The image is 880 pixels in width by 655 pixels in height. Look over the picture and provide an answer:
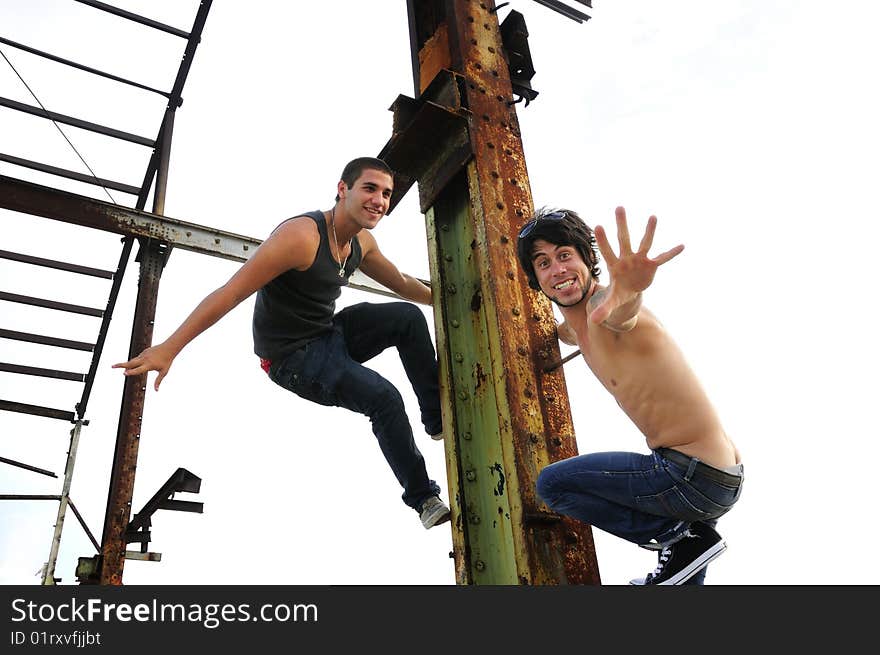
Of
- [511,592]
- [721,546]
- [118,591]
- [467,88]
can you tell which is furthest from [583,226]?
[118,591]

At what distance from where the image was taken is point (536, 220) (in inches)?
111

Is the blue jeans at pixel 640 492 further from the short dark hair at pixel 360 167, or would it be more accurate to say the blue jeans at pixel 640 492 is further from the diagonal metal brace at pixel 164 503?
the diagonal metal brace at pixel 164 503

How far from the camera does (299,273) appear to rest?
3389 millimetres

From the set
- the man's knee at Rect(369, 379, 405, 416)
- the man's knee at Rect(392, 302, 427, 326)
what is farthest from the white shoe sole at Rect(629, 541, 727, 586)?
the man's knee at Rect(392, 302, 427, 326)

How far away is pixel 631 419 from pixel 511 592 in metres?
0.94

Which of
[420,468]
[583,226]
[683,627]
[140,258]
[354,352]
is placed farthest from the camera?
[140,258]

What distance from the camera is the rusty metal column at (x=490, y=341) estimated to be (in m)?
2.51

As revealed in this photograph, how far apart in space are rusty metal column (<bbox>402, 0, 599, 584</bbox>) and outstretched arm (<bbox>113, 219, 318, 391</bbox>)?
664 millimetres

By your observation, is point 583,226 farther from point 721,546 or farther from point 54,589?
point 54,589

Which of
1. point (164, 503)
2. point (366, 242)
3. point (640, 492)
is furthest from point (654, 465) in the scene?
point (164, 503)

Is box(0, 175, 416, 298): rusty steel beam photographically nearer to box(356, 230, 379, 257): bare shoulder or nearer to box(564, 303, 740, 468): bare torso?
box(356, 230, 379, 257): bare shoulder

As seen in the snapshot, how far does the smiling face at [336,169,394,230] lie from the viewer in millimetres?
3402

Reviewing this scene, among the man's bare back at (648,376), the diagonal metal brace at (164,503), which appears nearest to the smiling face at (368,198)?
the man's bare back at (648,376)

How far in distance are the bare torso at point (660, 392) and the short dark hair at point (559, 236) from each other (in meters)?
0.38
